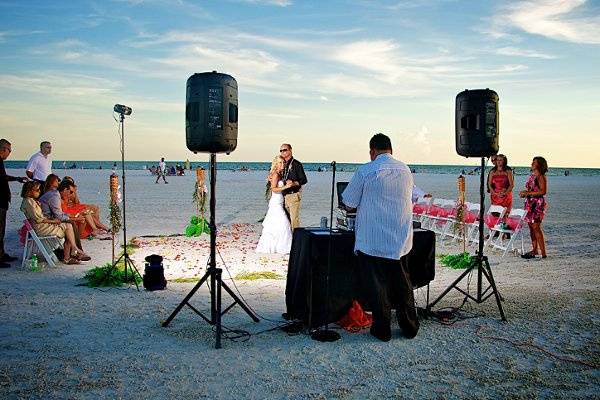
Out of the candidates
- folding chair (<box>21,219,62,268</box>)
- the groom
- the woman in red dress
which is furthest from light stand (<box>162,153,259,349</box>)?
the woman in red dress

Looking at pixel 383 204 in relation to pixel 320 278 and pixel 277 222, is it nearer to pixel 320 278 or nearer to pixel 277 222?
pixel 320 278

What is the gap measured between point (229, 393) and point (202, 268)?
4.71 metres

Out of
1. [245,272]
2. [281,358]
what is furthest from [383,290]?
[245,272]

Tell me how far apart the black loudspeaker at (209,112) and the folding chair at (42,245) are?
175 inches

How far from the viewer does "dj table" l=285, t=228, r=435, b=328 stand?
536cm

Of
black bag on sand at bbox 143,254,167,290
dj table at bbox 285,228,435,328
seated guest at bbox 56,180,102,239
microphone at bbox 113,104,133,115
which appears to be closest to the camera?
dj table at bbox 285,228,435,328

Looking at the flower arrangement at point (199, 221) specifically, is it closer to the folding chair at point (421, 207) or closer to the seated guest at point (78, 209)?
the seated guest at point (78, 209)

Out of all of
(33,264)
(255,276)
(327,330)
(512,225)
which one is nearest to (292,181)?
(255,276)

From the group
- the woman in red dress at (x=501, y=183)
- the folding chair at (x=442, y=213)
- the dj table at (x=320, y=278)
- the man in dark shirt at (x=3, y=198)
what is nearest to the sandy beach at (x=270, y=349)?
the dj table at (x=320, y=278)

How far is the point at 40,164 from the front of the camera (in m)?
10.6

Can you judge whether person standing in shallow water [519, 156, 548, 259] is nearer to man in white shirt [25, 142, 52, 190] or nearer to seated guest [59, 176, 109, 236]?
seated guest [59, 176, 109, 236]

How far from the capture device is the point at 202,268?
8555 mm

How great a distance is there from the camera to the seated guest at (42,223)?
8.45m

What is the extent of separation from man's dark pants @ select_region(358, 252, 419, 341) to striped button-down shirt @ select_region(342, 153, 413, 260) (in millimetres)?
158
